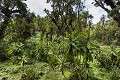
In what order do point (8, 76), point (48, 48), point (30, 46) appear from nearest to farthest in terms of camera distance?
point (8, 76)
point (48, 48)
point (30, 46)

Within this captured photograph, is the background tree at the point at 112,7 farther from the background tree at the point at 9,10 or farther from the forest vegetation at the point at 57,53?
the background tree at the point at 9,10

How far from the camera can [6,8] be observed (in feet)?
60.3

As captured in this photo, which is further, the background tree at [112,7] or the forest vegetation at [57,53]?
the background tree at [112,7]

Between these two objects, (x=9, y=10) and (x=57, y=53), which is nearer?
(x=57, y=53)

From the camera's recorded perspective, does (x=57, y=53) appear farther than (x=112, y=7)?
No

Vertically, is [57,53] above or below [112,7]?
below

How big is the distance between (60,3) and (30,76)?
55.9 ft

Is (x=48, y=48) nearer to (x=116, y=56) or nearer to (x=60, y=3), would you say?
(x=116, y=56)

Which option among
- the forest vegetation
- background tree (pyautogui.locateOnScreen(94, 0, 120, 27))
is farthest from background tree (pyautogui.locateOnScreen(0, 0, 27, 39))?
background tree (pyautogui.locateOnScreen(94, 0, 120, 27))

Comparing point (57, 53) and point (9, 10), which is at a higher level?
point (9, 10)

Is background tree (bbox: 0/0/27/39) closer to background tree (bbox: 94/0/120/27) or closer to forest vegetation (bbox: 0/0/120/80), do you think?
forest vegetation (bbox: 0/0/120/80)

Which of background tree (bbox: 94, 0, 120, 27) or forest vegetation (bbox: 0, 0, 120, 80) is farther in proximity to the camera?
background tree (bbox: 94, 0, 120, 27)

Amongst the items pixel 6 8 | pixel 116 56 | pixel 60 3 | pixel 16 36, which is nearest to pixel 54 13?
pixel 60 3

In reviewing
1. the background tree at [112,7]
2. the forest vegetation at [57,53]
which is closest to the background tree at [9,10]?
the forest vegetation at [57,53]
